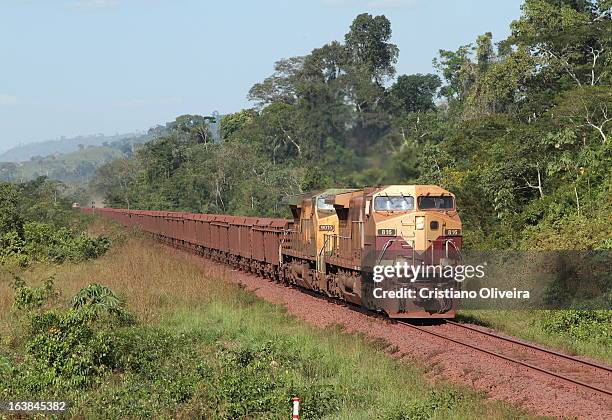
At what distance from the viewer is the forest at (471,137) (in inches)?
674

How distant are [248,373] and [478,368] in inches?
170

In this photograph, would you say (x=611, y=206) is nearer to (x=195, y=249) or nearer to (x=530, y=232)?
(x=530, y=232)

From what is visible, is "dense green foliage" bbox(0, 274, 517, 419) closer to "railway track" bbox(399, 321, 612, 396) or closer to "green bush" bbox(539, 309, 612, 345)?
"railway track" bbox(399, 321, 612, 396)

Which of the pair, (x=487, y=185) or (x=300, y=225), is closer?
(x=300, y=225)

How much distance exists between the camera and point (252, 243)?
109 ft

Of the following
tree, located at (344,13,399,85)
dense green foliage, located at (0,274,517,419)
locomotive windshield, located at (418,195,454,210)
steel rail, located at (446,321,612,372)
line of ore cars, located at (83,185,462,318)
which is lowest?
steel rail, located at (446,321,612,372)

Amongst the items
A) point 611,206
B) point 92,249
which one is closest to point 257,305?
point 611,206

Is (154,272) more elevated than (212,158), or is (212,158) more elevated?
(212,158)

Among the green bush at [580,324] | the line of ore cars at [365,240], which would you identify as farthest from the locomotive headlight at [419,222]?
the green bush at [580,324]

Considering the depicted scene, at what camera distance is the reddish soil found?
1173 centimetres

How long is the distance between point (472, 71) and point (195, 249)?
115 ft

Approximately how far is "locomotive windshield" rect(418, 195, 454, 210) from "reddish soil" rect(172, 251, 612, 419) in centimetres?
301

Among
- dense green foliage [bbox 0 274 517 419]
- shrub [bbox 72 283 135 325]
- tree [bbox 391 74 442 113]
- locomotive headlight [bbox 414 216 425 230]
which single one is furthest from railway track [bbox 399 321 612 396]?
tree [bbox 391 74 442 113]

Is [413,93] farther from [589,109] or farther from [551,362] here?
[551,362]
